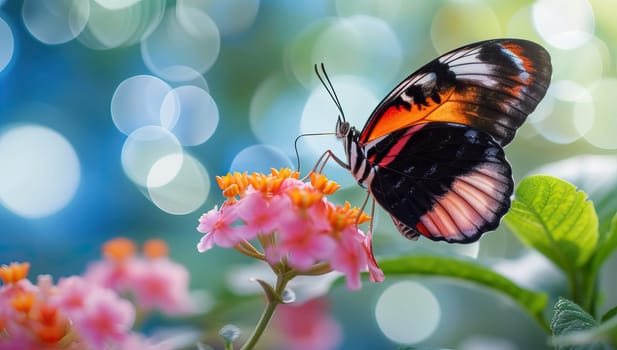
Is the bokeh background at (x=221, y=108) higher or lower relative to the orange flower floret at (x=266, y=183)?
higher

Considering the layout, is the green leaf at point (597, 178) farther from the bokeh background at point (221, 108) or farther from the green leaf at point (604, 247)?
the bokeh background at point (221, 108)

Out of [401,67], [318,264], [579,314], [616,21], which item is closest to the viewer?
[579,314]

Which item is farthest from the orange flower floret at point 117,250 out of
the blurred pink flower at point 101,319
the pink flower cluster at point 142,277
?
the blurred pink flower at point 101,319

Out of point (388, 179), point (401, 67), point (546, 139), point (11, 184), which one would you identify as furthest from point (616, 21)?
point (11, 184)

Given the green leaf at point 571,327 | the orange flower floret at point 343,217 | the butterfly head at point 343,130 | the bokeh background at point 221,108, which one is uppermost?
the bokeh background at point 221,108

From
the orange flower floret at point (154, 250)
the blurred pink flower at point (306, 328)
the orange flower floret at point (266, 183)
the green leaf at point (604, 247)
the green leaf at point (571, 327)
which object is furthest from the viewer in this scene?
the blurred pink flower at point (306, 328)

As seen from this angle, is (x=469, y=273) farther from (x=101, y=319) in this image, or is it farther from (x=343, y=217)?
(x=101, y=319)

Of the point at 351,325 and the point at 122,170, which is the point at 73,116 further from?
the point at 351,325
